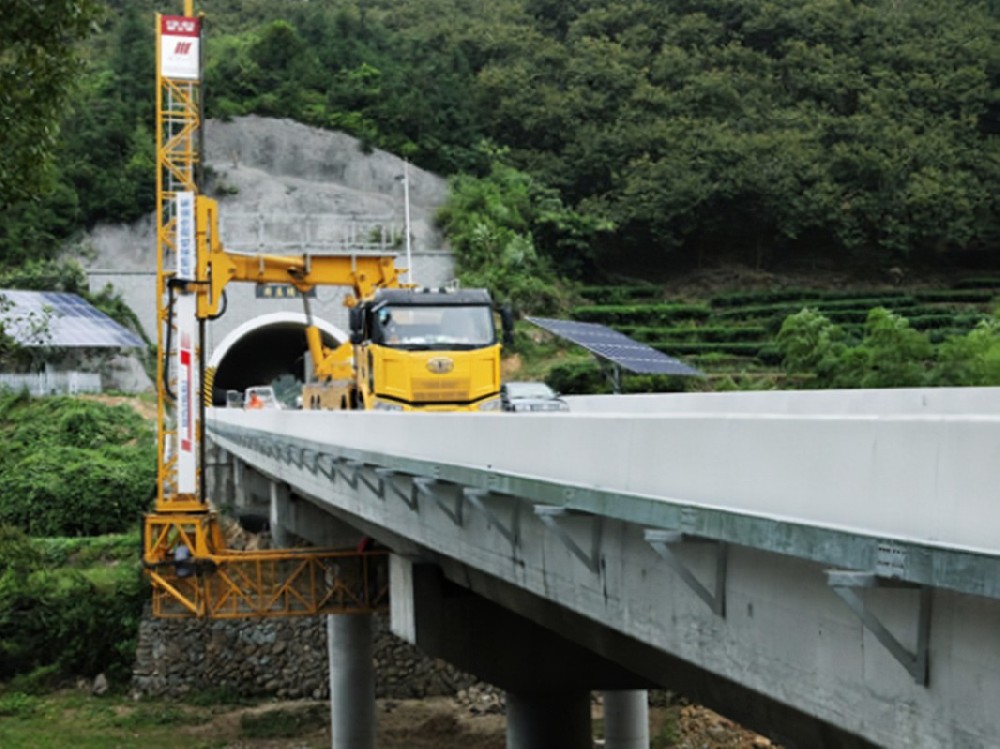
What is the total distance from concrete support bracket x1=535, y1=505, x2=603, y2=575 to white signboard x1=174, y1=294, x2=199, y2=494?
1370 centimetres

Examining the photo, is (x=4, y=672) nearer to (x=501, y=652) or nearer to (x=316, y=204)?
(x=501, y=652)

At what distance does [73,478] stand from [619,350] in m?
15.0

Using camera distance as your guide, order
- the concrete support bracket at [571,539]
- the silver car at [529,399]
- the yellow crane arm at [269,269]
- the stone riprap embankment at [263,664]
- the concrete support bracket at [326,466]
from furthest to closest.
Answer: the stone riprap embankment at [263,664] < the silver car at [529,399] < the yellow crane arm at [269,269] < the concrete support bracket at [326,466] < the concrete support bracket at [571,539]

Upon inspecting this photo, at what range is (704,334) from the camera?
4981 cm

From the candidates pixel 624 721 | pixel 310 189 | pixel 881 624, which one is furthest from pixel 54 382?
pixel 881 624

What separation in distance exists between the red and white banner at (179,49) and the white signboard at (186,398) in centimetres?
575

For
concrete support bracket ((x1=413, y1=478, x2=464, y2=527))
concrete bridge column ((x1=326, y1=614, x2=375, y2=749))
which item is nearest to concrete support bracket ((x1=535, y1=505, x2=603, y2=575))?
concrete support bracket ((x1=413, y1=478, x2=464, y2=527))

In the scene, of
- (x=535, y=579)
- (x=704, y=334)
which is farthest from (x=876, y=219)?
(x=535, y=579)

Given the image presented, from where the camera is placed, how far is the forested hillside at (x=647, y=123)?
58031mm

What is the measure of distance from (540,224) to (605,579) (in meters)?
51.5

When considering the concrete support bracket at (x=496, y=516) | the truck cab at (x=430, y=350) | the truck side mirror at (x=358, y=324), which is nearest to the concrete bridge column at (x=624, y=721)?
the truck cab at (x=430, y=350)

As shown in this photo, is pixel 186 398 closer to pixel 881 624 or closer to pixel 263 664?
pixel 263 664

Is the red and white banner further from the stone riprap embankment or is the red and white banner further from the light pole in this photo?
the light pole

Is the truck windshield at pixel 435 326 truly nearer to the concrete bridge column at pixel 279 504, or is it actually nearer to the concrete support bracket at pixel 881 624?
the concrete bridge column at pixel 279 504
